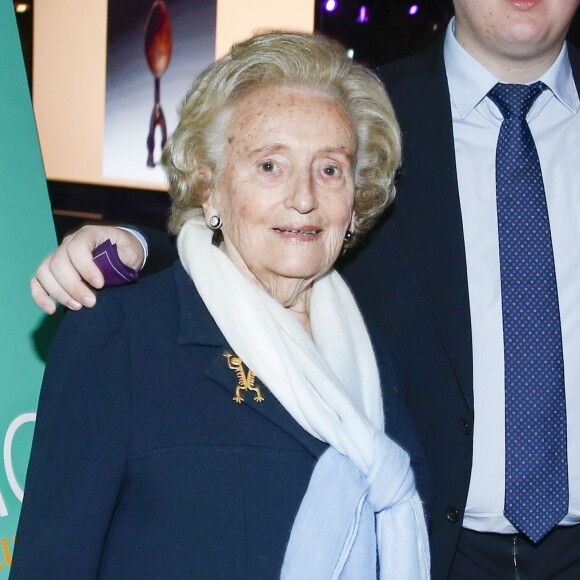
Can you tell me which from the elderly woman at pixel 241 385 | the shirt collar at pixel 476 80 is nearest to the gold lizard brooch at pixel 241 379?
the elderly woman at pixel 241 385

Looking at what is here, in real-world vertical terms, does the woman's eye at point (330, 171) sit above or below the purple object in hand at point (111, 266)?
above

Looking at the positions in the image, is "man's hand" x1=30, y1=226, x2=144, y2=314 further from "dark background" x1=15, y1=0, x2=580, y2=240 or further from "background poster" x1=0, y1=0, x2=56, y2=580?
"dark background" x1=15, y1=0, x2=580, y2=240

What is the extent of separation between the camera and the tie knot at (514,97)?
7.21ft

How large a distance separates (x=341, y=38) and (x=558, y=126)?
161 centimetres

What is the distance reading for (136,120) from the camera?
12.7 feet

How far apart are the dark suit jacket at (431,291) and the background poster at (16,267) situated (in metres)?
0.74

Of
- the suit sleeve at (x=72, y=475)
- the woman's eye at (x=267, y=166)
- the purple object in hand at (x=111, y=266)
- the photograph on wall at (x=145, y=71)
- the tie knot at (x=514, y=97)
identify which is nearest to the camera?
the suit sleeve at (x=72, y=475)

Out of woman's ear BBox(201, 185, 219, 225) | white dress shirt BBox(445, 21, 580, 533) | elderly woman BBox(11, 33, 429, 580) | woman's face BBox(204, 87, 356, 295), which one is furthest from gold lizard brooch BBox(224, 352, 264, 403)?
white dress shirt BBox(445, 21, 580, 533)

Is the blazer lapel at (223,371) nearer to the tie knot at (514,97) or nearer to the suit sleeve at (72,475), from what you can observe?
the suit sleeve at (72,475)

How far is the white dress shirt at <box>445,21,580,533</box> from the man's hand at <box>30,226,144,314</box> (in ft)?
2.55

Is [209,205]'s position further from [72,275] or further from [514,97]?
[514,97]

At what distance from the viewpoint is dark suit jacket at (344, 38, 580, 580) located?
2.06m

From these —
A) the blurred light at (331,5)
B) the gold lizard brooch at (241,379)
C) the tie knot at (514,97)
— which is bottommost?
the gold lizard brooch at (241,379)

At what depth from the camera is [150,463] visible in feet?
5.54
